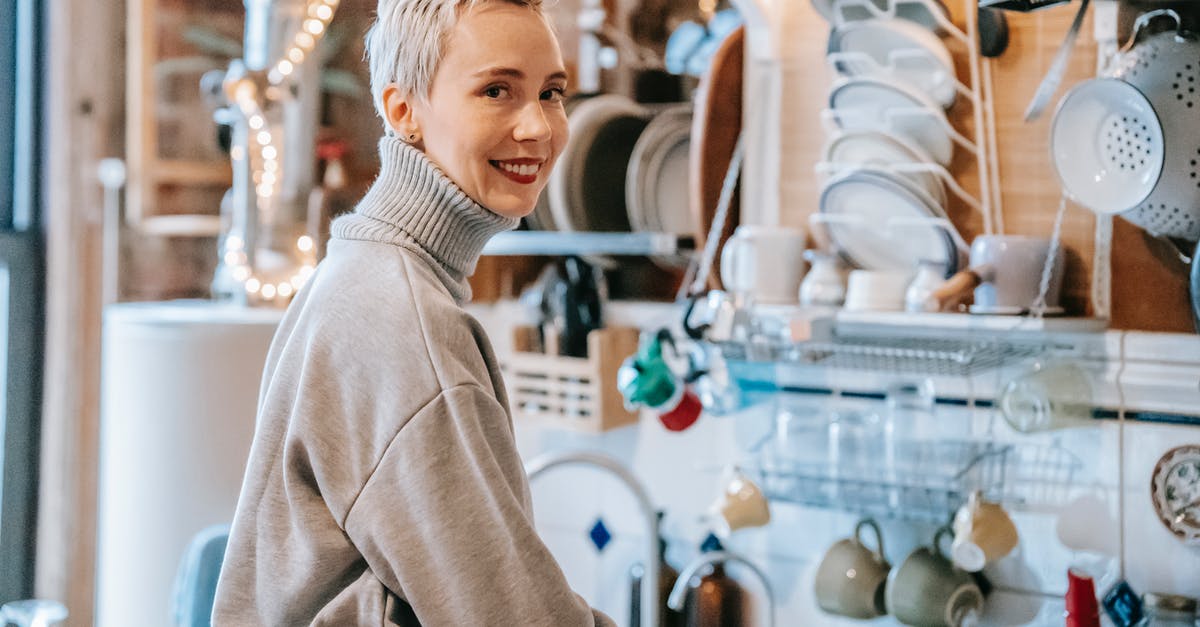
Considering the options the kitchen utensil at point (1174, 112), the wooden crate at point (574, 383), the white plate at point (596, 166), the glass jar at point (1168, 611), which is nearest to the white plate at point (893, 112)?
the kitchen utensil at point (1174, 112)

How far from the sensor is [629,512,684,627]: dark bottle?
6.05ft

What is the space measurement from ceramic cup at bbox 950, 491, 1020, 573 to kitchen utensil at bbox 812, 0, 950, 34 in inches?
24.9

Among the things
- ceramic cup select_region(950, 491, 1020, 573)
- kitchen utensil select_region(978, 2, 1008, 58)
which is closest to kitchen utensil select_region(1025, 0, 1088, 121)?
kitchen utensil select_region(978, 2, 1008, 58)

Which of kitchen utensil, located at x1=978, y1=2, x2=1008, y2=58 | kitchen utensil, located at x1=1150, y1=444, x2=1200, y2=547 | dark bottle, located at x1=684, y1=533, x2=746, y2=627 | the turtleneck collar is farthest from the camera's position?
dark bottle, located at x1=684, y1=533, x2=746, y2=627

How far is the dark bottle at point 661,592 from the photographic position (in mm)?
1845

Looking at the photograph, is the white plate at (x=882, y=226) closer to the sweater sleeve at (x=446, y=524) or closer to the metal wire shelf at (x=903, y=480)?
the metal wire shelf at (x=903, y=480)

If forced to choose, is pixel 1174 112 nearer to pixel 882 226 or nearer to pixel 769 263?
pixel 882 226

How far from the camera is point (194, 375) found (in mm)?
1826

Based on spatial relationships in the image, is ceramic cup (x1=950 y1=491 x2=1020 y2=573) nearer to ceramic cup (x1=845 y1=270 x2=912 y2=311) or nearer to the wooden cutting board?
ceramic cup (x1=845 y1=270 x2=912 y2=311)

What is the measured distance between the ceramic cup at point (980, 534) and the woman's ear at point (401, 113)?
3.02ft

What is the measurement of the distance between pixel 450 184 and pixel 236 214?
1.22 metres

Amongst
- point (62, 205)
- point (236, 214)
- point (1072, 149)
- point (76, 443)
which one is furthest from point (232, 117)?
point (1072, 149)

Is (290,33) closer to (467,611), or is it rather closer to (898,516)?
(898,516)

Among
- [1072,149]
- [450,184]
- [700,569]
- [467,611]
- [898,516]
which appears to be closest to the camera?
[467,611]
